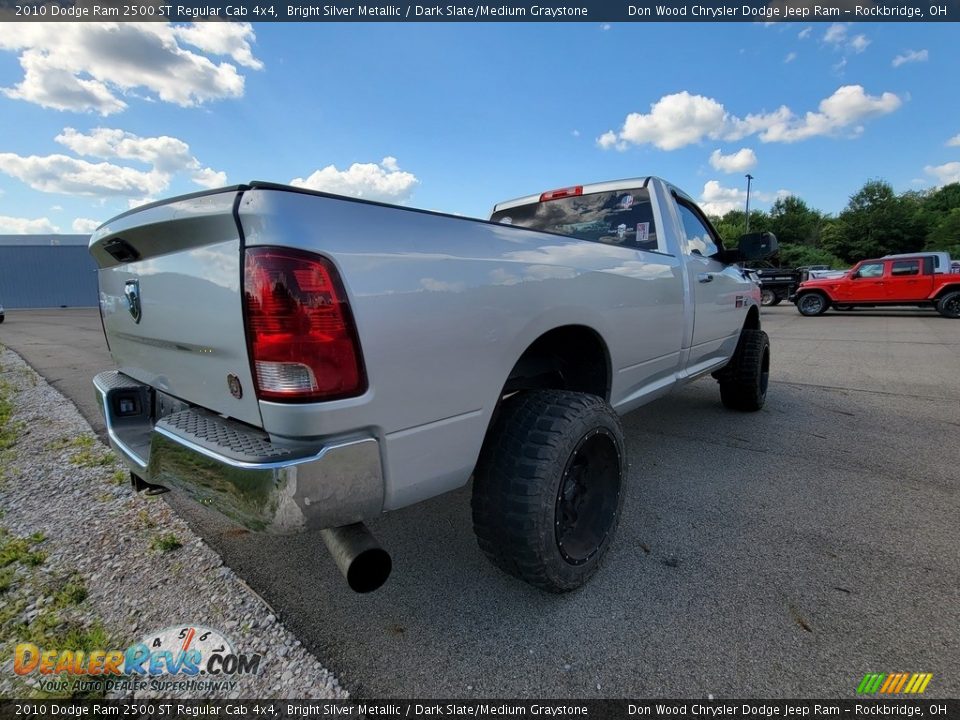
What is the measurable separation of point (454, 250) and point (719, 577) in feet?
5.92

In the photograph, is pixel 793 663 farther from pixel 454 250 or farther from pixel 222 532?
pixel 222 532

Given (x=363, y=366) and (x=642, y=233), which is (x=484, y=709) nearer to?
(x=363, y=366)

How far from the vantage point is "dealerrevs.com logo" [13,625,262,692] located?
1.58m

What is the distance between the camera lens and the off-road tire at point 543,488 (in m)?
1.74

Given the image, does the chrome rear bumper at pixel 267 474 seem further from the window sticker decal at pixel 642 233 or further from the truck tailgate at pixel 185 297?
the window sticker decal at pixel 642 233

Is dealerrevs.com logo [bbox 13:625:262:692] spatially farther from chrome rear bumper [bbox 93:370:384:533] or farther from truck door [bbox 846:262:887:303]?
truck door [bbox 846:262:887:303]

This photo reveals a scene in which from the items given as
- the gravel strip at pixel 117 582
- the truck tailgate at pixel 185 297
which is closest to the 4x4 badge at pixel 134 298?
the truck tailgate at pixel 185 297

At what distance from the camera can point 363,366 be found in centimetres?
132

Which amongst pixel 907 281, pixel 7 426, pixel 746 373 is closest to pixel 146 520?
pixel 7 426

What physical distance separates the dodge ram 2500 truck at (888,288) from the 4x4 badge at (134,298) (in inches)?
741

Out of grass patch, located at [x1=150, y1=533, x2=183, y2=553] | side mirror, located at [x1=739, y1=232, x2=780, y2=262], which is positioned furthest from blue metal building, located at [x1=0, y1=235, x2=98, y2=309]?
side mirror, located at [x1=739, y1=232, x2=780, y2=262]

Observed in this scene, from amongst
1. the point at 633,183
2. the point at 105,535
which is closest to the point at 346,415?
the point at 105,535

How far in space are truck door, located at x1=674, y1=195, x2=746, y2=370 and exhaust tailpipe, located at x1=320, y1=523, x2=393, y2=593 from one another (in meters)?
2.73

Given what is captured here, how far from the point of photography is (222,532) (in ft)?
8.34
